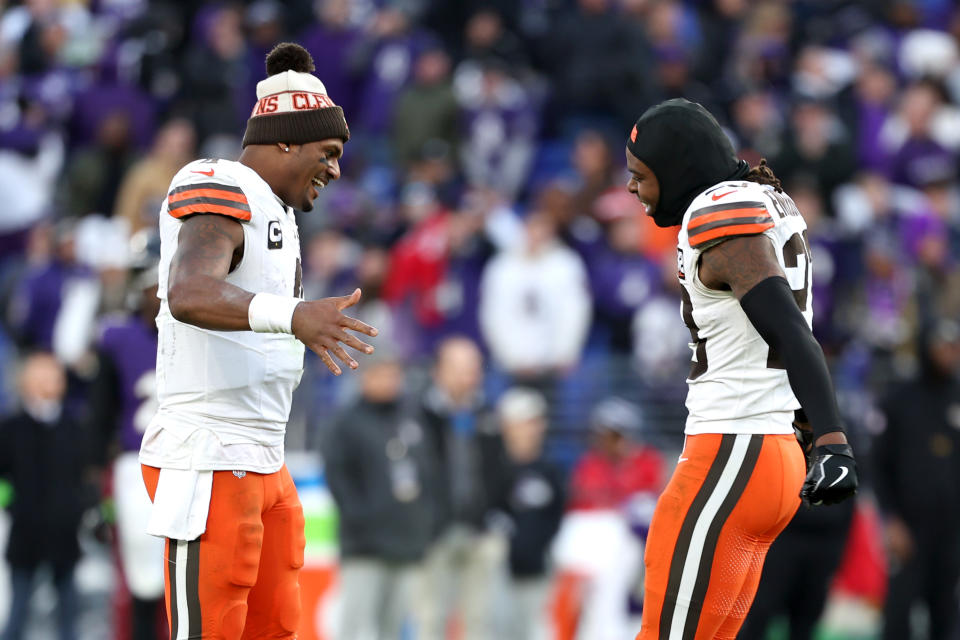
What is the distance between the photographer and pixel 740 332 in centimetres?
443

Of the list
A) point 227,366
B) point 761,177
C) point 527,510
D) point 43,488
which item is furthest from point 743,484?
point 43,488

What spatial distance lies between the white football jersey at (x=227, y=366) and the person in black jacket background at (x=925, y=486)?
5976 millimetres

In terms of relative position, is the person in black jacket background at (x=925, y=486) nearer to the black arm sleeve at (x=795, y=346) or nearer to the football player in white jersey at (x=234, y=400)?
the black arm sleeve at (x=795, y=346)

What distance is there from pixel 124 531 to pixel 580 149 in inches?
251

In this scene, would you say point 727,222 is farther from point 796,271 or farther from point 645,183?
point 645,183

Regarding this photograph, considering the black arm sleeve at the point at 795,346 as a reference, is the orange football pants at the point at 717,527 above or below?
below

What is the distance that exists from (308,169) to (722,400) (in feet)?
5.01

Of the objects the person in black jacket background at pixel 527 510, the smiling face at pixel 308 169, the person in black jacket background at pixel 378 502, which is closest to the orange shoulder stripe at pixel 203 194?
the smiling face at pixel 308 169

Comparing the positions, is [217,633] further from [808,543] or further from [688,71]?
[688,71]

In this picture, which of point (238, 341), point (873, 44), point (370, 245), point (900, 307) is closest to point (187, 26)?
point (370, 245)

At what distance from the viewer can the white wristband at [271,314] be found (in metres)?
4.02

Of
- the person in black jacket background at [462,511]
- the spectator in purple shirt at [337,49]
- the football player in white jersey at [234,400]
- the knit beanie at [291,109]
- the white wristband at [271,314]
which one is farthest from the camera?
the spectator in purple shirt at [337,49]

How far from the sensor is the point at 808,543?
836 cm

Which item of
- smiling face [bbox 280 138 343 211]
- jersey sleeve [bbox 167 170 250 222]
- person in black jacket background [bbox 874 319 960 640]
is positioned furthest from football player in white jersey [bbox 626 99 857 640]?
person in black jacket background [bbox 874 319 960 640]
